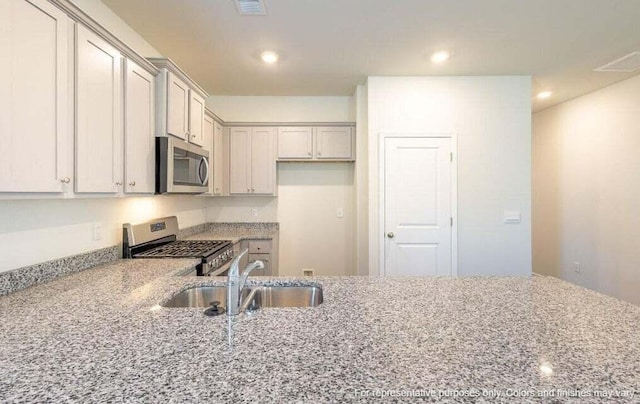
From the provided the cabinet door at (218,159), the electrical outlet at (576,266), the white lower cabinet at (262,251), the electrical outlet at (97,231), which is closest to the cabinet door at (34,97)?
the electrical outlet at (97,231)

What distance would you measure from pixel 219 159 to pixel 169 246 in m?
1.31

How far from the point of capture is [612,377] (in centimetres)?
74

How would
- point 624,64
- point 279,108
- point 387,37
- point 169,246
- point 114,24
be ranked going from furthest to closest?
point 279,108 → point 624,64 → point 169,246 → point 387,37 → point 114,24

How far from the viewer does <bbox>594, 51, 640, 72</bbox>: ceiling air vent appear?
110 inches

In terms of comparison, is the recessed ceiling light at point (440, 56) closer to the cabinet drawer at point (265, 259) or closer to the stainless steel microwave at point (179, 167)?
the stainless steel microwave at point (179, 167)

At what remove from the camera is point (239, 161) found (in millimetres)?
3758

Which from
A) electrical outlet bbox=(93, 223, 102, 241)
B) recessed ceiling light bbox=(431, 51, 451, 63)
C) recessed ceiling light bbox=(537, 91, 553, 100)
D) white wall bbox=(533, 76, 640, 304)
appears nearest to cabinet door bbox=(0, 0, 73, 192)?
electrical outlet bbox=(93, 223, 102, 241)

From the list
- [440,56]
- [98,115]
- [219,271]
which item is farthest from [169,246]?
[440,56]

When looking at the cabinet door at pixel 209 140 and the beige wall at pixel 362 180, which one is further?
the beige wall at pixel 362 180

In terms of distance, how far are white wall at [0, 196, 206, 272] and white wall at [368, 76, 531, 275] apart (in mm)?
2313

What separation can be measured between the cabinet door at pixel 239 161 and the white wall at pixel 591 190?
4282mm

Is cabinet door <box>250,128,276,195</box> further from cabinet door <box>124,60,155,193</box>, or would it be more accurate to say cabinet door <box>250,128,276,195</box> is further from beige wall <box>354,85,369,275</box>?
cabinet door <box>124,60,155,193</box>

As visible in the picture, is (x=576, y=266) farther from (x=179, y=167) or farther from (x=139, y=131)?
(x=139, y=131)

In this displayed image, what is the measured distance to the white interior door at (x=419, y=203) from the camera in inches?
127
